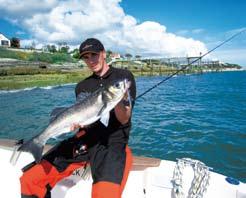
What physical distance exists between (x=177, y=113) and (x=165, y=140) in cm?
712

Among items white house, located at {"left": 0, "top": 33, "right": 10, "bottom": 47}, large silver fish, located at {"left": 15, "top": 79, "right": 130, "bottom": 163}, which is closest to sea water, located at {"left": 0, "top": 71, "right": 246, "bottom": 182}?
large silver fish, located at {"left": 15, "top": 79, "right": 130, "bottom": 163}

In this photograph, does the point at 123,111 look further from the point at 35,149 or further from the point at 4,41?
the point at 4,41

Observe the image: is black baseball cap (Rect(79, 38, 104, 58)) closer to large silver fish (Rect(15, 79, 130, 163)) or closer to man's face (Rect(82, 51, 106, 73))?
man's face (Rect(82, 51, 106, 73))

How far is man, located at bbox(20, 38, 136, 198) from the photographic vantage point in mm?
3689

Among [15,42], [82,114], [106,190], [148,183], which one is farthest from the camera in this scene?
[15,42]

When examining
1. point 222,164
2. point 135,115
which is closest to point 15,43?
point 135,115

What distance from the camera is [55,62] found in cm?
9400

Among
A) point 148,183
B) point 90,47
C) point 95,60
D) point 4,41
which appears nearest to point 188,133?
point 148,183

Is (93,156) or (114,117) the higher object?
(114,117)

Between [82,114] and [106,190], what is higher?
[82,114]

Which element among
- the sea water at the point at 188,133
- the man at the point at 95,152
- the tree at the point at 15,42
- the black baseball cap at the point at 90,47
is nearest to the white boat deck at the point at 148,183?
the man at the point at 95,152

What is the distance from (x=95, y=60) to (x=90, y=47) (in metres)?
0.23

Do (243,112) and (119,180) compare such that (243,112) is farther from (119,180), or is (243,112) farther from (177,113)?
(119,180)

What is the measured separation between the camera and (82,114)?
12.2 feet
